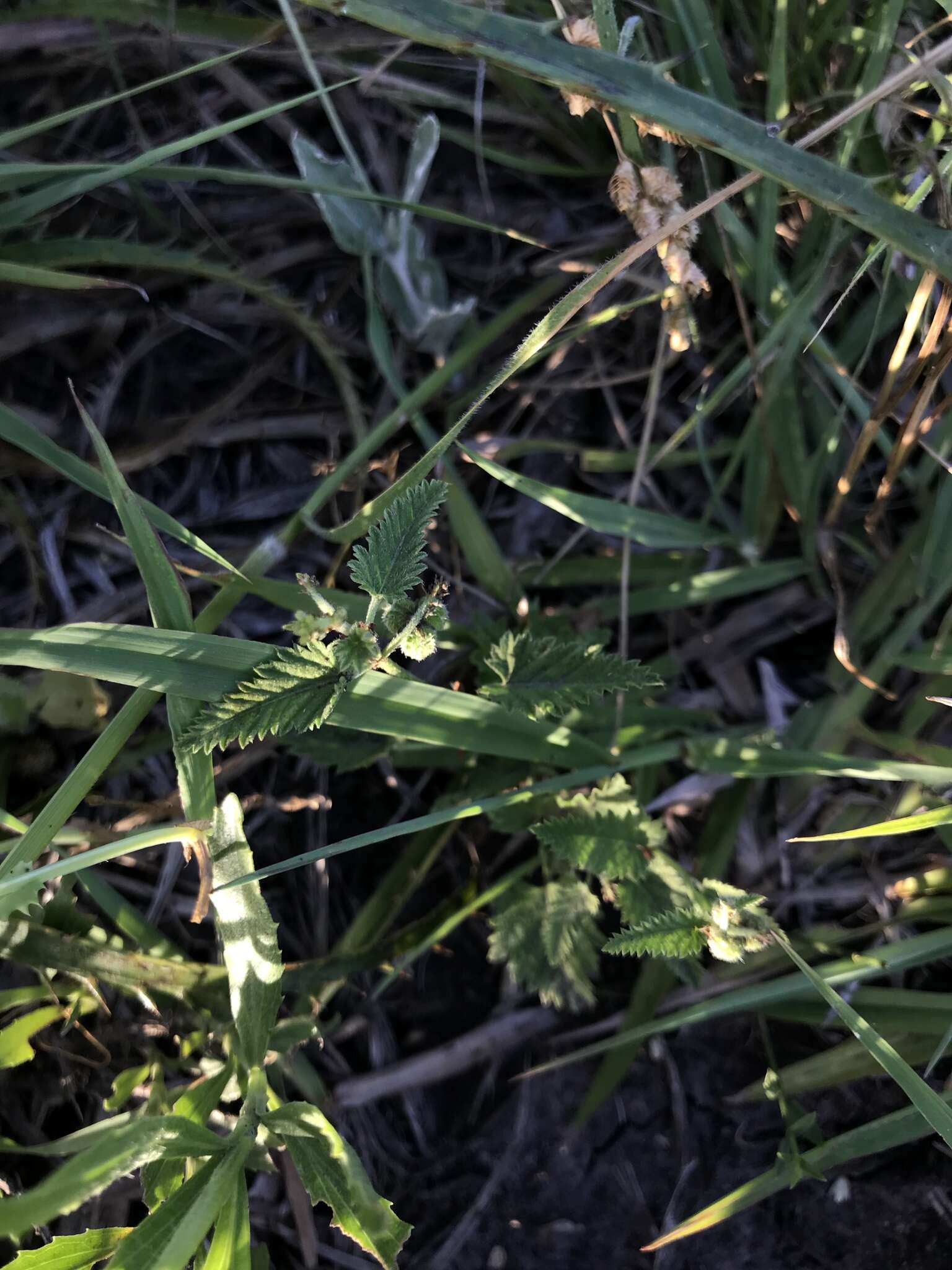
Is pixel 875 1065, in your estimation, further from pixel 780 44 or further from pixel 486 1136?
pixel 780 44

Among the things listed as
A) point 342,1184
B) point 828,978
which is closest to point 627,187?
point 828,978

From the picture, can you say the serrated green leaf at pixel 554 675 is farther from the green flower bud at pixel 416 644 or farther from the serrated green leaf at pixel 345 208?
the serrated green leaf at pixel 345 208

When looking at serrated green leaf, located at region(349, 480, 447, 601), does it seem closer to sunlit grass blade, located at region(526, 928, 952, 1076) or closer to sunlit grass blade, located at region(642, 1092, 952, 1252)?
sunlit grass blade, located at region(526, 928, 952, 1076)

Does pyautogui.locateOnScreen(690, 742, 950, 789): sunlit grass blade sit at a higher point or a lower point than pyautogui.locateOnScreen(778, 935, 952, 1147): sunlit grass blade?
higher

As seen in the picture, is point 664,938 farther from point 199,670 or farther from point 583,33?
point 583,33

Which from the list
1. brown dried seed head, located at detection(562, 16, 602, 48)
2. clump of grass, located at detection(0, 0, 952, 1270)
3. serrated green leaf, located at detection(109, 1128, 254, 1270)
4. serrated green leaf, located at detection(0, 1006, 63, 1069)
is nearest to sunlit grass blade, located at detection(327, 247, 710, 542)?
clump of grass, located at detection(0, 0, 952, 1270)
